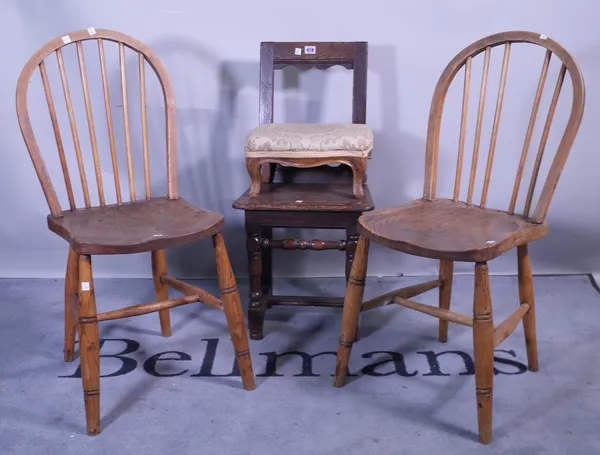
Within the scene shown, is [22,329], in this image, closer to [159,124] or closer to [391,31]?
[159,124]

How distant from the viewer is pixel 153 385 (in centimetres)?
181

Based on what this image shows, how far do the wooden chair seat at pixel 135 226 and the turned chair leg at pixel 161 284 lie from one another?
197 mm

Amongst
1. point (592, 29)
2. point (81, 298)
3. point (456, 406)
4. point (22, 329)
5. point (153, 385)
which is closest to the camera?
point (81, 298)

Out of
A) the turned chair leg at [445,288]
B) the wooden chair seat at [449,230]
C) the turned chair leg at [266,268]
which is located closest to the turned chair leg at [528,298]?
the wooden chair seat at [449,230]

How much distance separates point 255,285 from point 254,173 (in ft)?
1.17

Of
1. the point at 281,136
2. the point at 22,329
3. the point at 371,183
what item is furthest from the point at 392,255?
the point at 22,329

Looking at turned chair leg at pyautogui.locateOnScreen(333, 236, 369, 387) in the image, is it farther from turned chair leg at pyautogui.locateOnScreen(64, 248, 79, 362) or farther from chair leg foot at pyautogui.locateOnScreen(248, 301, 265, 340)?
turned chair leg at pyautogui.locateOnScreen(64, 248, 79, 362)

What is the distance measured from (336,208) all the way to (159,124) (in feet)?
3.12

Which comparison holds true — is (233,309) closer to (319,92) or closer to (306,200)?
(306,200)

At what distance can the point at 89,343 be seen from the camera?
60.8 inches

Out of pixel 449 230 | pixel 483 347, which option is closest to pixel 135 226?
pixel 449 230

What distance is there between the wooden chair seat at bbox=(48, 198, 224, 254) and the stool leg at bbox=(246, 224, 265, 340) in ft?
0.76

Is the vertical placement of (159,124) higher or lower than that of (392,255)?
higher

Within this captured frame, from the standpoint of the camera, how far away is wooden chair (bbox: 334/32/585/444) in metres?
1.49
